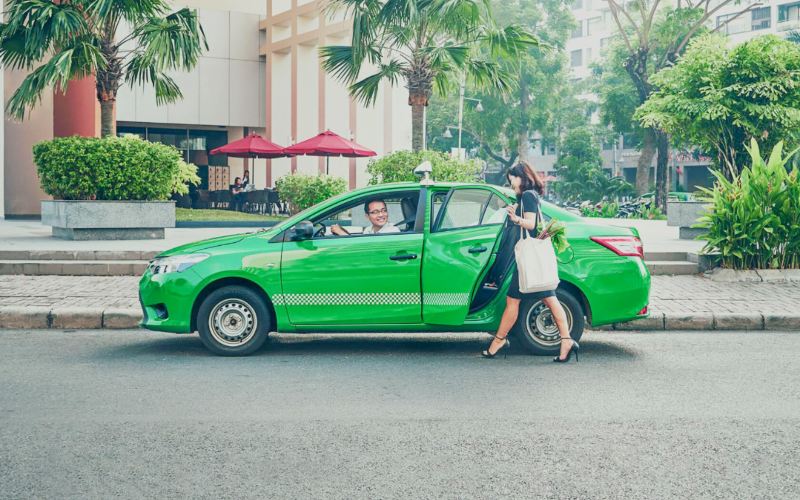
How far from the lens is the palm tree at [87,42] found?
18188mm

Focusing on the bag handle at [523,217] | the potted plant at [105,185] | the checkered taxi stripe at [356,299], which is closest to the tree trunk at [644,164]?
the potted plant at [105,185]

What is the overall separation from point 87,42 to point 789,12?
6107 cm

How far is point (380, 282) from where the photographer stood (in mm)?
8391

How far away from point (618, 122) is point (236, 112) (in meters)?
21.0

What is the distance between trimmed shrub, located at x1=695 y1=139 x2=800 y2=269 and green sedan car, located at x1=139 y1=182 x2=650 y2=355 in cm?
523

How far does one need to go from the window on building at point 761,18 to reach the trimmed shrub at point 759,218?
6212 centimetres

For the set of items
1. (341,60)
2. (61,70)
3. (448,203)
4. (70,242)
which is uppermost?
(341,60)

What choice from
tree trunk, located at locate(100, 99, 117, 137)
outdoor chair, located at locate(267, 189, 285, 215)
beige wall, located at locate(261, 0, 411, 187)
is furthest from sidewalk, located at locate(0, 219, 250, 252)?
beige wall, located at locate(261, 0, 411, 187)

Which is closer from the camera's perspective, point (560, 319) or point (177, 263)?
point (560, 319)

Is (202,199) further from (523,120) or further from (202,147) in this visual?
(523,120)

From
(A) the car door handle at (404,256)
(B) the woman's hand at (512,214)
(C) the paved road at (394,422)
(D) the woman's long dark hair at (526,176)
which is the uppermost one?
(D) the woman's long dark hair at (526,176)

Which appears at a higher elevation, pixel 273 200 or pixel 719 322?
pixel 273 200

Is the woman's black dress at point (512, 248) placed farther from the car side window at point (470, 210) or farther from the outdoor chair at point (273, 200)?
the outdoor chair at point (273, 200)

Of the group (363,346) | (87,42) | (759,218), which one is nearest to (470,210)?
(363,346)
